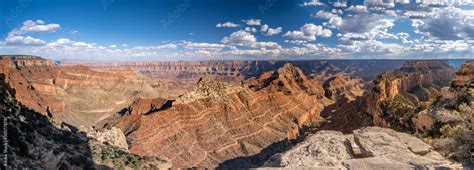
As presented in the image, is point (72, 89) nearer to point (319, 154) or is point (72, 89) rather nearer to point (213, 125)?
point (213, 125)

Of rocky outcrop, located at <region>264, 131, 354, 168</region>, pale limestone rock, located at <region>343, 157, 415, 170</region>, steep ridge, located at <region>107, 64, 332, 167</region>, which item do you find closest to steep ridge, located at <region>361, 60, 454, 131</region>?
steep ridge, located at <region>107, 64, 332, 167</region>

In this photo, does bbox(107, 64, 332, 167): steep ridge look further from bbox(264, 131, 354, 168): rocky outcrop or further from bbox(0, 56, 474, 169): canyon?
bbox(264, 131, 354, 168): rocky outcrop

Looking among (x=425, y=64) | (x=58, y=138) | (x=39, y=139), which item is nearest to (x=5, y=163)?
(x=39, y=139)

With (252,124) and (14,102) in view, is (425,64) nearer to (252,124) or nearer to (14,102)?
(252,124)

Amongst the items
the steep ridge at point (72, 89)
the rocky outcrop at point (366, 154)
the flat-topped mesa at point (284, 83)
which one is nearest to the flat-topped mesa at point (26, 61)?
the steep ridge at point (72, 89)

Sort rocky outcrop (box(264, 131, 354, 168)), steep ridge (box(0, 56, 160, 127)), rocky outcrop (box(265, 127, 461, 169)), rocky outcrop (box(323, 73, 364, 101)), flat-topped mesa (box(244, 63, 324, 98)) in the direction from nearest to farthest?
rocky outcrop (box(265, 127, 461, 169)), rocky outcrop (box(264, 131, 354, 168)), steep ridge (box(0, 56, 160, 127)), flat-topped mesa (box(244, 63, 324, 98)), rocky outcrop (box(323, 73, 364, 101))

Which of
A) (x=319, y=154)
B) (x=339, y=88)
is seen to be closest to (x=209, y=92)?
(x=319, y=154)
